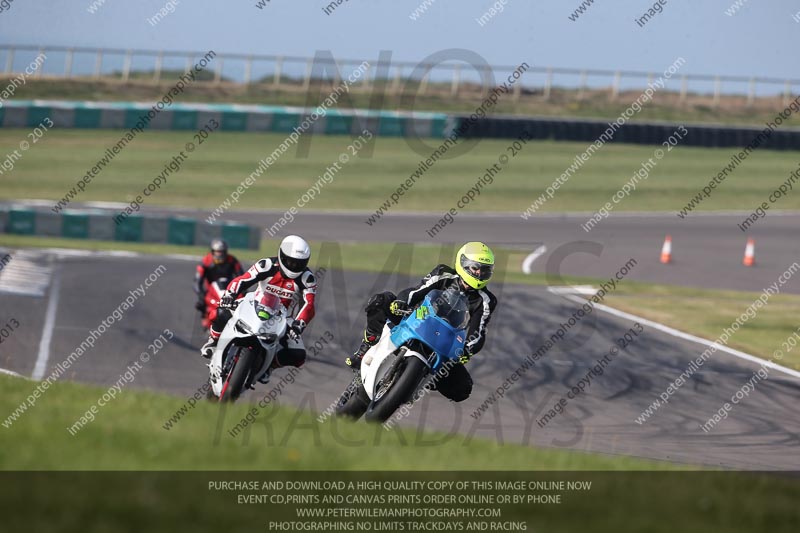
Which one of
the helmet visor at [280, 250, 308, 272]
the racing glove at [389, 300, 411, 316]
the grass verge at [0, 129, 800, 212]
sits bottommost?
the grass verge at [0, 129, 800, 212]

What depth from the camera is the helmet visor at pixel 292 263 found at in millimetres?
10766

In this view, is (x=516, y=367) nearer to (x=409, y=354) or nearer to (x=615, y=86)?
(x=409, y=354)

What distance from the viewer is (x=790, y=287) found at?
25.0m

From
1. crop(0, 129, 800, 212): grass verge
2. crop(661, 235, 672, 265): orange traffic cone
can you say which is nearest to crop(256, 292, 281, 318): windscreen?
crop(661, 235, 672, 265): orange traffic cone

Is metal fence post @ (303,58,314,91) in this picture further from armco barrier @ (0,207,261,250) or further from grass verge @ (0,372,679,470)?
grass verge @ (0,372,679,470)

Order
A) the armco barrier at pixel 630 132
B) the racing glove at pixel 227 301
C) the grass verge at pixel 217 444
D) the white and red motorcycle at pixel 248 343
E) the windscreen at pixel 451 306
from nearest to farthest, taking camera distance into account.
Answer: the grass verge at pixel 217 444 < the windscreen at pixel 451 306 < the white and red motorcycle at pixel 248 343 < the racing glove at pixel 227 301 < the armco barrier at pixel 630 132

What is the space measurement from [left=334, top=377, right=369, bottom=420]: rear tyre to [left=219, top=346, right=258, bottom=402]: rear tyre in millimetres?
878

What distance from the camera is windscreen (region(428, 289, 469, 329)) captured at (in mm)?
9602

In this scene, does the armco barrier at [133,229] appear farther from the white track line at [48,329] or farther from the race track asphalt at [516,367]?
the white track line at [48,329]

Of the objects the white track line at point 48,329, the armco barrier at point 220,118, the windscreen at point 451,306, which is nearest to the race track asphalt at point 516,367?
the white track line at point 48,329

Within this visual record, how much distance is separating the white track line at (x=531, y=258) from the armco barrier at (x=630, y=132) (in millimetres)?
14579

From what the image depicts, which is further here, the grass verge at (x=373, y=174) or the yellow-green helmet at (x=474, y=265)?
the grass verge at (x=373, y=174)
